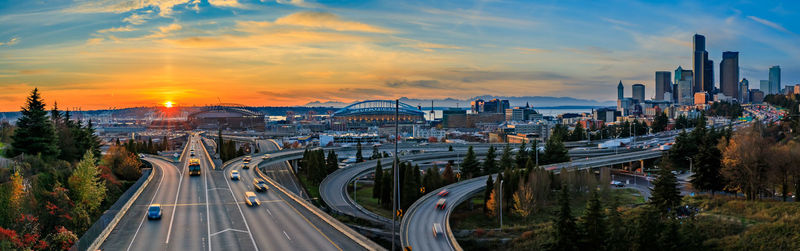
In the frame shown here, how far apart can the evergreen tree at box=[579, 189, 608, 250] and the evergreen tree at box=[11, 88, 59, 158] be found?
41.8 meters

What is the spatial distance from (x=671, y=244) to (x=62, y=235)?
35990mm

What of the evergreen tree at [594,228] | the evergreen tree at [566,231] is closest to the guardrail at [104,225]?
the evergreen tree at [566,231]

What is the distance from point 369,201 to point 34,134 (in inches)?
1226

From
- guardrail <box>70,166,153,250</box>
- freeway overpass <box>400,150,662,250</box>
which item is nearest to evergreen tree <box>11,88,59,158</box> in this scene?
guardrail <box>70,166,153,250</box>

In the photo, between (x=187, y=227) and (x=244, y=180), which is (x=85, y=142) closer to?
(x=244, y=180)

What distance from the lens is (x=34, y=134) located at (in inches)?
1620

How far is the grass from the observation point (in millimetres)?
49069

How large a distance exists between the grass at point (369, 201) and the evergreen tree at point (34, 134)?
2825 cm

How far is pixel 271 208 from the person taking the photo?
3425 centimetres

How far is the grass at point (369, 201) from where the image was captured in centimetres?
4907

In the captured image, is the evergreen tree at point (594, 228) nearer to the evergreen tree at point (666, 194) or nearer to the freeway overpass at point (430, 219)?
the freeway overpass at point (430, 219)

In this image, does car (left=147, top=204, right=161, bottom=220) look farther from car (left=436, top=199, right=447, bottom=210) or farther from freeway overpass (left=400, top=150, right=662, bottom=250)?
car (left=436, top=199, right=447, bottom=210)

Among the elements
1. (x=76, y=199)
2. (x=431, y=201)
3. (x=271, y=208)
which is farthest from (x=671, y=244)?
(x=76, y=199)

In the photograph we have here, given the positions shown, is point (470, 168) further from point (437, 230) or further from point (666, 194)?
point (437, 230)
